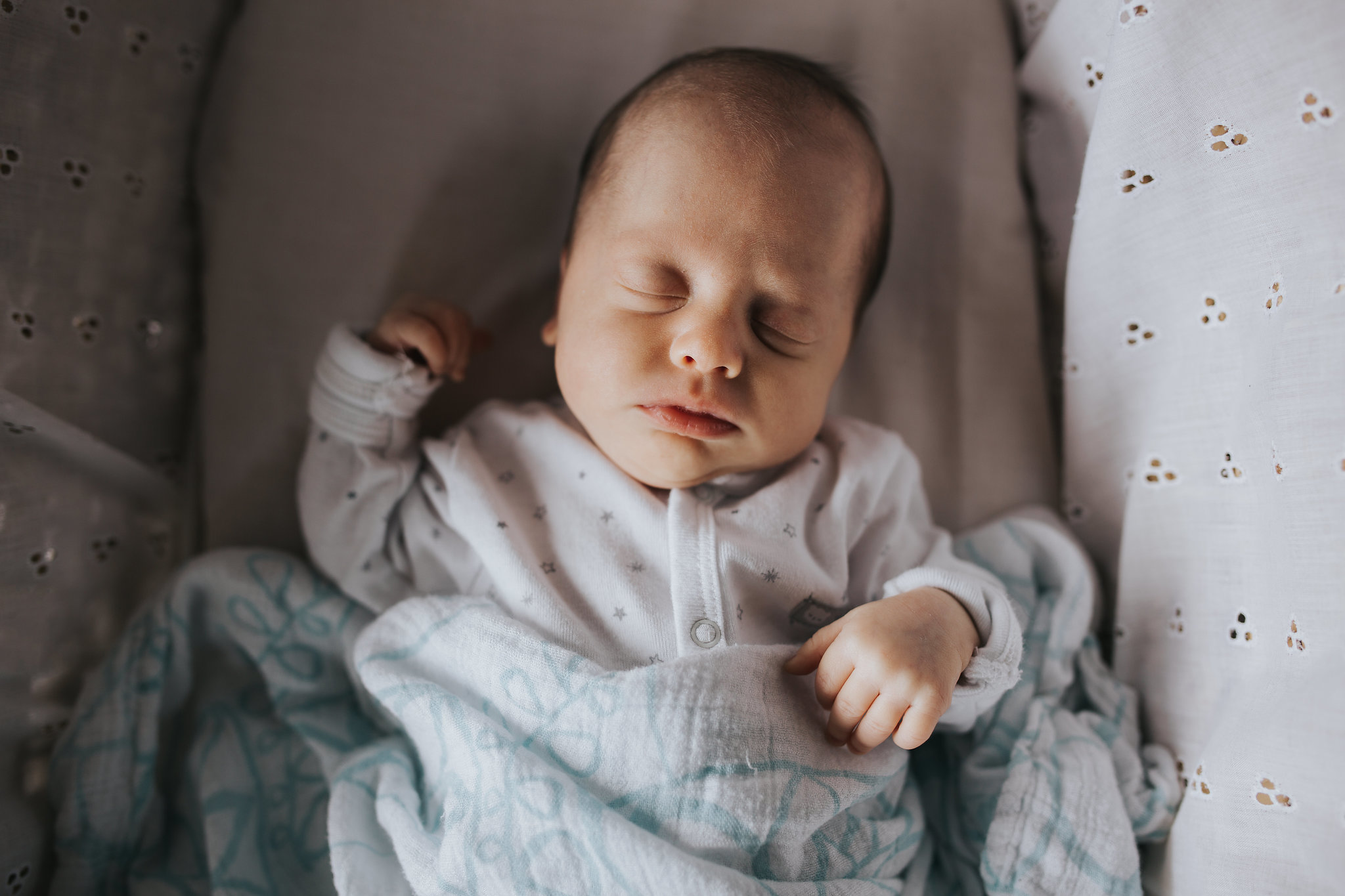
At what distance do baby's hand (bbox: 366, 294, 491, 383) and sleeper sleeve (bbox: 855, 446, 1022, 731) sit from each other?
1.92 ft

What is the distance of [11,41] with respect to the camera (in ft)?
2.99

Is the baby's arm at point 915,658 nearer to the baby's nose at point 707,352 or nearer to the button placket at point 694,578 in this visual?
the button placket at point 694,578

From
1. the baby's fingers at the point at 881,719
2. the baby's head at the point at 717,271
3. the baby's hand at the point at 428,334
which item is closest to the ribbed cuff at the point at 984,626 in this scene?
the baby's fingers at the point at 881,719

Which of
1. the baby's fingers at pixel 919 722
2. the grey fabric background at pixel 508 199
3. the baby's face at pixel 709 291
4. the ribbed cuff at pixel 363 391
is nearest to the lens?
the baby's fingers at pixel 919 722

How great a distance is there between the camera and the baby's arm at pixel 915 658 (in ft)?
2.69

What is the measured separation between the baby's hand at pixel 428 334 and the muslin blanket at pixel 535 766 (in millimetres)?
305

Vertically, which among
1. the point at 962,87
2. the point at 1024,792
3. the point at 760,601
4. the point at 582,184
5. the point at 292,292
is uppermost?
the point at 962,87

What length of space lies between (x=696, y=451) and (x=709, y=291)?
0.17 m

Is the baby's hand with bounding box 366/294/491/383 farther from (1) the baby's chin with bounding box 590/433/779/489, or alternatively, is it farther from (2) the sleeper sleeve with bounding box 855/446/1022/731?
(2) the sleeper sleeve with bounding box 855/446/1022/731

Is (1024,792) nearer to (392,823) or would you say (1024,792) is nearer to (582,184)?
(392,823)

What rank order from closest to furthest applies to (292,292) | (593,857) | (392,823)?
(593,857)
(392,823)
(292,292)

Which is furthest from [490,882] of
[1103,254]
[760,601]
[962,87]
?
[962,87]

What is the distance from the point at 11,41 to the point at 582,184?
626mm

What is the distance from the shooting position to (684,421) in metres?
0.93
